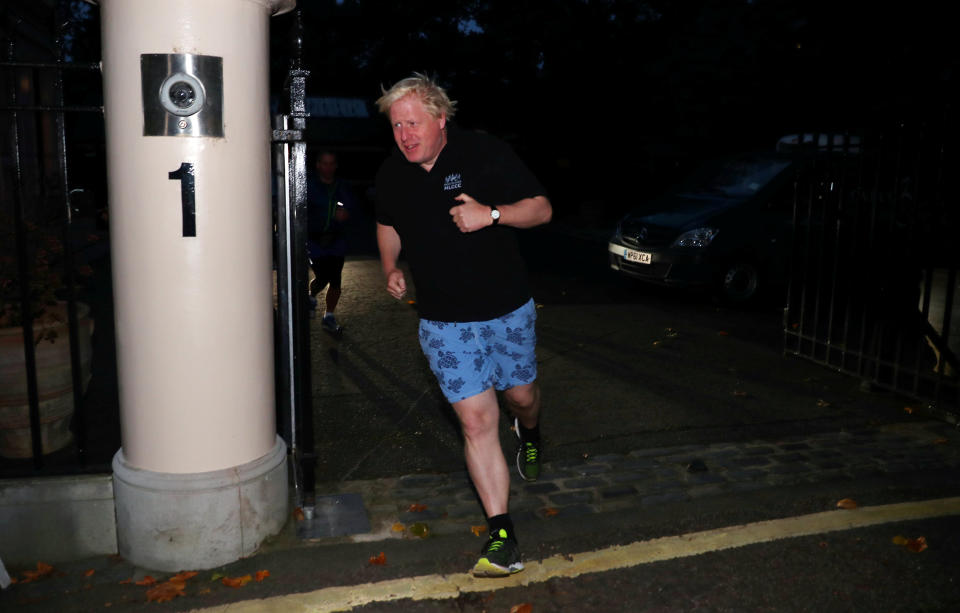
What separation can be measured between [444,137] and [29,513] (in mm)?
2456

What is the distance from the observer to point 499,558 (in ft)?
12.2

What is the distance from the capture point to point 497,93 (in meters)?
28.9

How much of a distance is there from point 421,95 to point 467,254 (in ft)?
2.31

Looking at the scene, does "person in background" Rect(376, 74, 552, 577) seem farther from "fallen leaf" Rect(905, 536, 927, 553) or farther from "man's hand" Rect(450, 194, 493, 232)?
"fallen leaf" Rect(905, 536, 927, 553)

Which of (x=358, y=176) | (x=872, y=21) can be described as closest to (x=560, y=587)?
(x=872, y=21)

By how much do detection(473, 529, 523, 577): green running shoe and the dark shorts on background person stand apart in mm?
5152

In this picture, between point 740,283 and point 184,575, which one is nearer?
point 184,575

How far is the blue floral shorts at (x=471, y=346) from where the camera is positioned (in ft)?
12.8

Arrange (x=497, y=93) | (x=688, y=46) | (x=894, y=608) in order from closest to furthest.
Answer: (x=894, y=608) < (x=688, y=46) < (x=497, y=93)

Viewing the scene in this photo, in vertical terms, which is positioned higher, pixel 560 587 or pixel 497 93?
pixel 497 93

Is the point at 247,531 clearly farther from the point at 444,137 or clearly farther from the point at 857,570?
the point at 857,570

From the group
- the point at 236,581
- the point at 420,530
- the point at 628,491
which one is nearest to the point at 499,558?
the point at 420,530

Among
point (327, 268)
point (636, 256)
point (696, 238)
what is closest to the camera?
point (327, 268)

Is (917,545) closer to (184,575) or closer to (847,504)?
(847,504)
